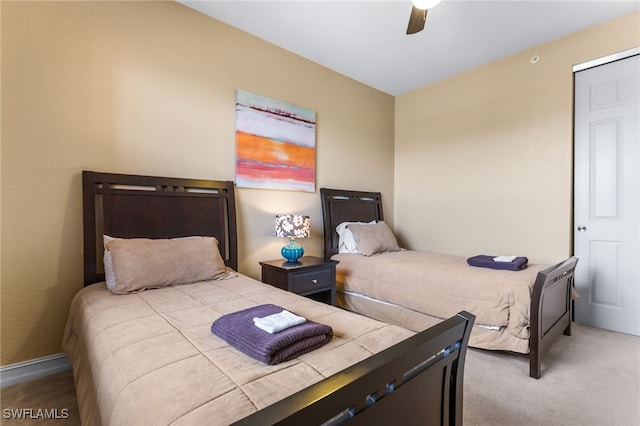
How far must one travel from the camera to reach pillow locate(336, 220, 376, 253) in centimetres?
341

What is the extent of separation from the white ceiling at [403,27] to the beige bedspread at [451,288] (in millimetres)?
2281

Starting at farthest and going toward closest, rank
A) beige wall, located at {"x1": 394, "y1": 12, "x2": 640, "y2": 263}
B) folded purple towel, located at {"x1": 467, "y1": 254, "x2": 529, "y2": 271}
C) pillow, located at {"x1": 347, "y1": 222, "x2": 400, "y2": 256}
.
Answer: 1. pillow, located at {"x1": 347, "y1": 222, "x2": 400, "y2": 256}
2. beige wall, located at {"x1": 394, "y1": 12, "x2": 640, "y2": 263}
3. folded purple towel, located at {"x1": 467, "y1": 254, "x2": 529, "y2": 271}

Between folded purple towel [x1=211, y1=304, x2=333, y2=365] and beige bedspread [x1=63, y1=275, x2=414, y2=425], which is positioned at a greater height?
folded purple towel [x1=211, y1=304, x2=333, y2=365]

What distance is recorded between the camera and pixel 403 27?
9.41 ft

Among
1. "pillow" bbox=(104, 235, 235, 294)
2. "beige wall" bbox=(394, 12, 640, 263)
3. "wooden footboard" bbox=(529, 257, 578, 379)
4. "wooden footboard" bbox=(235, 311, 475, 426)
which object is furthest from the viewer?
"beige wall" bbox=(394, 12, 640, 263)

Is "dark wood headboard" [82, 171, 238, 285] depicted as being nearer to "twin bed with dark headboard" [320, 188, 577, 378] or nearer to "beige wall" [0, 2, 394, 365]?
Result: "beige wall" [0, 2, 394, 365]

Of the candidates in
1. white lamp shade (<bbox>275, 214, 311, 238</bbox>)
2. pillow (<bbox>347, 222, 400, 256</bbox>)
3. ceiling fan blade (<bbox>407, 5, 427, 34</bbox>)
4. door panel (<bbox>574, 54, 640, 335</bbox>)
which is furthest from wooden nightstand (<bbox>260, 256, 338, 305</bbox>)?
door panel (<bbox>574, 54, 640, 335</bbox>)

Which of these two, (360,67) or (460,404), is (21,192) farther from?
(360,67)

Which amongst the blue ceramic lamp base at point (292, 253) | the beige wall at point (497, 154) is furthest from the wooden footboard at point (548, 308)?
the blue ceramic lamp base at point (292, 253)

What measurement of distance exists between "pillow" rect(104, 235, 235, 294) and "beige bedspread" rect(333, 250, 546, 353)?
1403 mm

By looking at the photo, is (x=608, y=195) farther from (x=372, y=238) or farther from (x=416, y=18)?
(x=416, y=18)

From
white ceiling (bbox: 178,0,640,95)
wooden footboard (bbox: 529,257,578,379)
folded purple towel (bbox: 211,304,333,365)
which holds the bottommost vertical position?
wooden footboard (bbox: 529,257,578,379)

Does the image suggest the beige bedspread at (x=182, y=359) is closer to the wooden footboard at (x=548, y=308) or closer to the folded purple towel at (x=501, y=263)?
the wooden footboard at (x=548, y=308)

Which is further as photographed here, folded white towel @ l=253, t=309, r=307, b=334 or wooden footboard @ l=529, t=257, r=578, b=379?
wooden footboard @ l=529, t=257, r=578, b=379
